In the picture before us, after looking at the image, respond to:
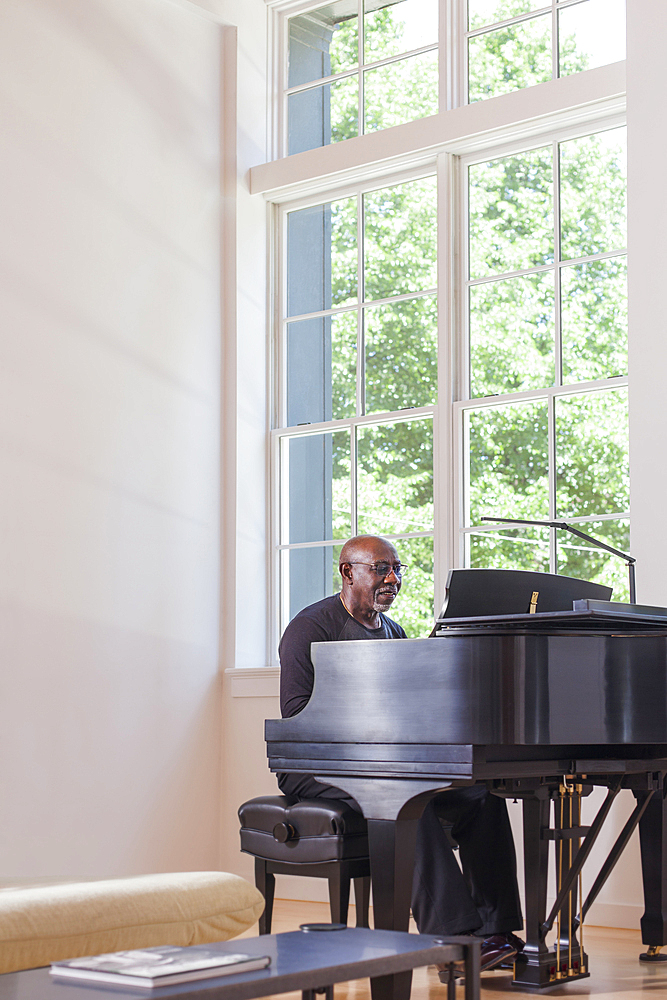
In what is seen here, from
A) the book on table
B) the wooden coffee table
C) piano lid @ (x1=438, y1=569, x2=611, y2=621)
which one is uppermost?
piano lid @ (x1=438, y1=569, x2=611, y2=621)

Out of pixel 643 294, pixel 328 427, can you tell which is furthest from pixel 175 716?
pixel 643 294

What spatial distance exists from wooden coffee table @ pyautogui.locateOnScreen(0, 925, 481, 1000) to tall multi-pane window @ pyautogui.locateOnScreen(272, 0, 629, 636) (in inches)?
117

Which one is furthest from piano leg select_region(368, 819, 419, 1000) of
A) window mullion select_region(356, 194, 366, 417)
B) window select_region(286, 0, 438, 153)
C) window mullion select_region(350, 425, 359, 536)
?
window select_region(286, 0, 438, 153)

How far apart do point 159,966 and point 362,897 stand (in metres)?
1.92

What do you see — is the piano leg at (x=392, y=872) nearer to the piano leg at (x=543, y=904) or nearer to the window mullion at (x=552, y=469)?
the piano leg at (x=543, y=904)

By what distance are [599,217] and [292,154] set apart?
1.95 metres

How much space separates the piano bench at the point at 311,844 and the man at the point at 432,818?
0.34 ft

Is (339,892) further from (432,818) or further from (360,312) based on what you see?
(360,312)

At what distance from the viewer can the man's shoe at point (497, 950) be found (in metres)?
3.43

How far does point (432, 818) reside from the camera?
3473 mm

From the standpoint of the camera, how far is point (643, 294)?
4.54m

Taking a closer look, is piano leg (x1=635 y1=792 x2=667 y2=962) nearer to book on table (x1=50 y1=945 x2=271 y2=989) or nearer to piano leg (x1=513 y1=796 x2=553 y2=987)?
piano leg (x1=513 y1=796 x2=553 y2=987)

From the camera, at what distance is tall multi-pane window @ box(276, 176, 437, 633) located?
5.52 meters

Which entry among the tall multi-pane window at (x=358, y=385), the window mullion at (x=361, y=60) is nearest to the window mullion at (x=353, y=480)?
the tall multi-pane window at (x=358, y=385)
